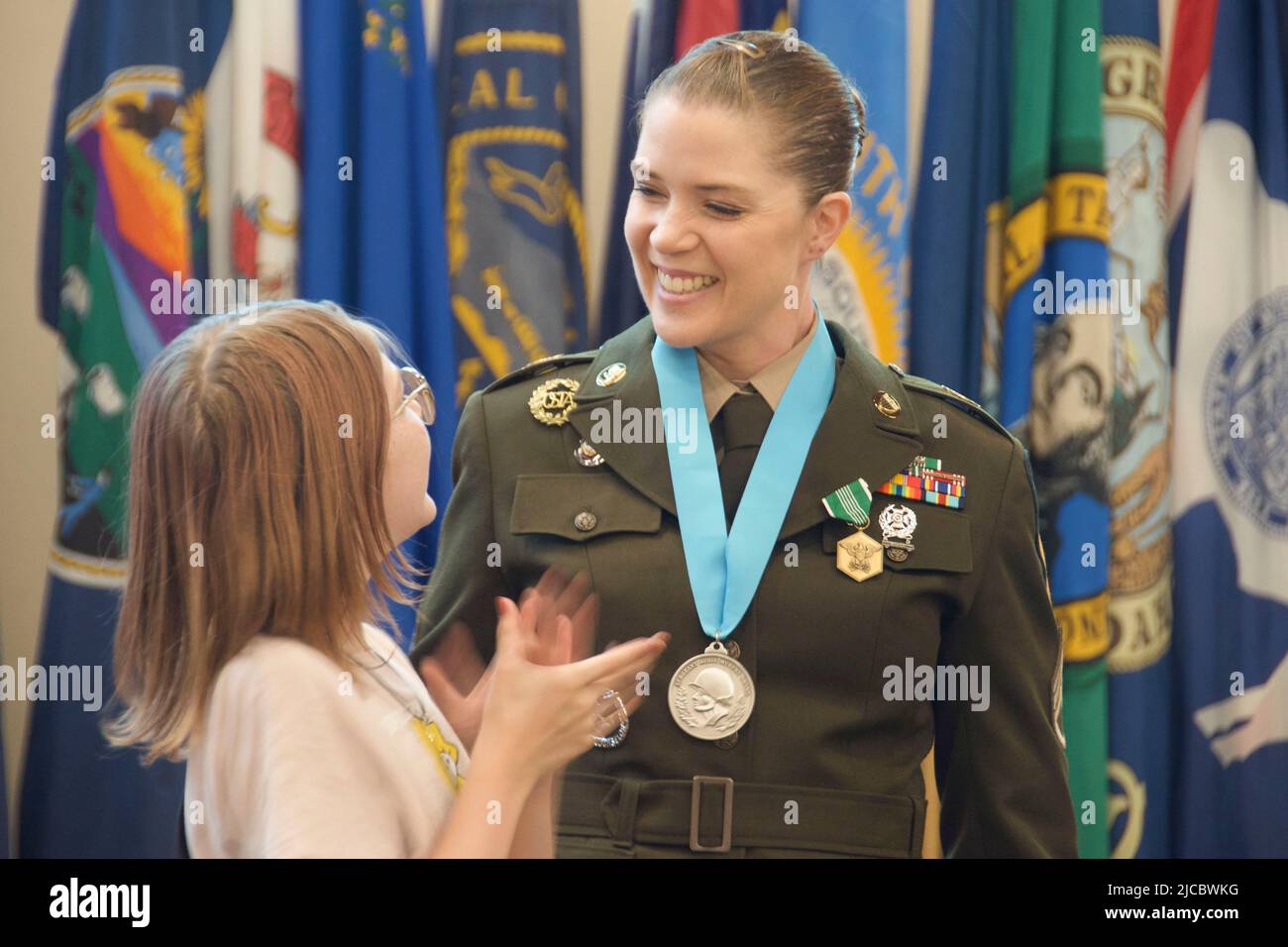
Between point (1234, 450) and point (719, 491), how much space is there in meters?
1.31

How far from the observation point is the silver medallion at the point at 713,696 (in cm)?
173

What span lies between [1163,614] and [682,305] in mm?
1298

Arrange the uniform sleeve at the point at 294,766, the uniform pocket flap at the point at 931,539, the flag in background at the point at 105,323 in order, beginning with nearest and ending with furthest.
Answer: the uniform sleeve at the point at 294,766, the uniform pocket flap at the point at 931,539, the flag in background at the point at 105,323

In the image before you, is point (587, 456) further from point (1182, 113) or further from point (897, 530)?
point (1182, 113)

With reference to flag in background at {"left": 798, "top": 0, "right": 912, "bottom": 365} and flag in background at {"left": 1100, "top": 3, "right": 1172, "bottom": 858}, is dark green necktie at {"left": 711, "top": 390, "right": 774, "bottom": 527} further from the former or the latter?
flag in background at {"left": 1100, "top": 3, "right": 1172, "bottom": 858}

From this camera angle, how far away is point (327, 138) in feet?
8.18

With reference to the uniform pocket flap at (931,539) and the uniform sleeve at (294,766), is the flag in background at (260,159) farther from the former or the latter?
the uniform sleeve at (294,766)

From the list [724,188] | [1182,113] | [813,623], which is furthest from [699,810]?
[1182,113]

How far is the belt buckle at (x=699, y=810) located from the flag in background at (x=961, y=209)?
3.56 feet

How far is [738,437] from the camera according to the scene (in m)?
1.84

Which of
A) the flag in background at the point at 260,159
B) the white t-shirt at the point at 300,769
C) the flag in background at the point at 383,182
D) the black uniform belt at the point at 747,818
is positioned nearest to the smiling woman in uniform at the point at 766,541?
the black uniform belt at the point at 747,818

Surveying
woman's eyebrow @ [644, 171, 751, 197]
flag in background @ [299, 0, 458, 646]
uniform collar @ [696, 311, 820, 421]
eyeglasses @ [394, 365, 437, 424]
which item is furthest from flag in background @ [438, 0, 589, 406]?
eyeglasses @ [394, 365, 437, 424]
